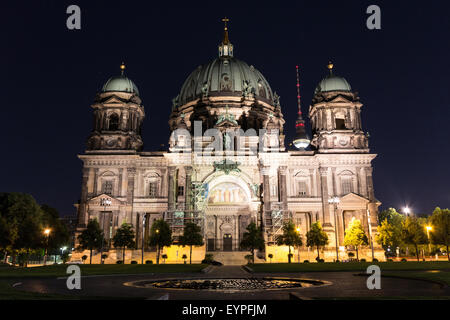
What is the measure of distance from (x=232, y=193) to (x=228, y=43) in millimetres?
40217

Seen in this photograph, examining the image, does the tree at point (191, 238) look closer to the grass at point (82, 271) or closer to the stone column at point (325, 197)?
the grass at point (82, 271)

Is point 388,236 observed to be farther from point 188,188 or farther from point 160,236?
point 160,236

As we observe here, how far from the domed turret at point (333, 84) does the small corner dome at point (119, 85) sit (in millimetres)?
35250

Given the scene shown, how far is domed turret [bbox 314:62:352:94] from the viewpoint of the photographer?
71750 mm

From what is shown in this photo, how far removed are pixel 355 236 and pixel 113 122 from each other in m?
44.9

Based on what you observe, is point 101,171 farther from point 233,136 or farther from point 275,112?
point 275,112

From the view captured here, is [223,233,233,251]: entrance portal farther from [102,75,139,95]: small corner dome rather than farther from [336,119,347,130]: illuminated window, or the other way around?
[102,75,139,95]: small corner dome

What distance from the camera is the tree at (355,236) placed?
56.0 m

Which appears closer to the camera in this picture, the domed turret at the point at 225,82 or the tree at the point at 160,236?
the tree at the point at 160,236

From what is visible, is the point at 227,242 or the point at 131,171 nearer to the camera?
Answer: the point at 131,171

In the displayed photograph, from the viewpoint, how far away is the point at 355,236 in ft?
184

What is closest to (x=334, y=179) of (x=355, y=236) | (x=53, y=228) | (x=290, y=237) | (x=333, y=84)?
(x=355, y=236)

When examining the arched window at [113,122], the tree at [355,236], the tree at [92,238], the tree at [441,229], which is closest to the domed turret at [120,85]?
the arched window at [113,122]
